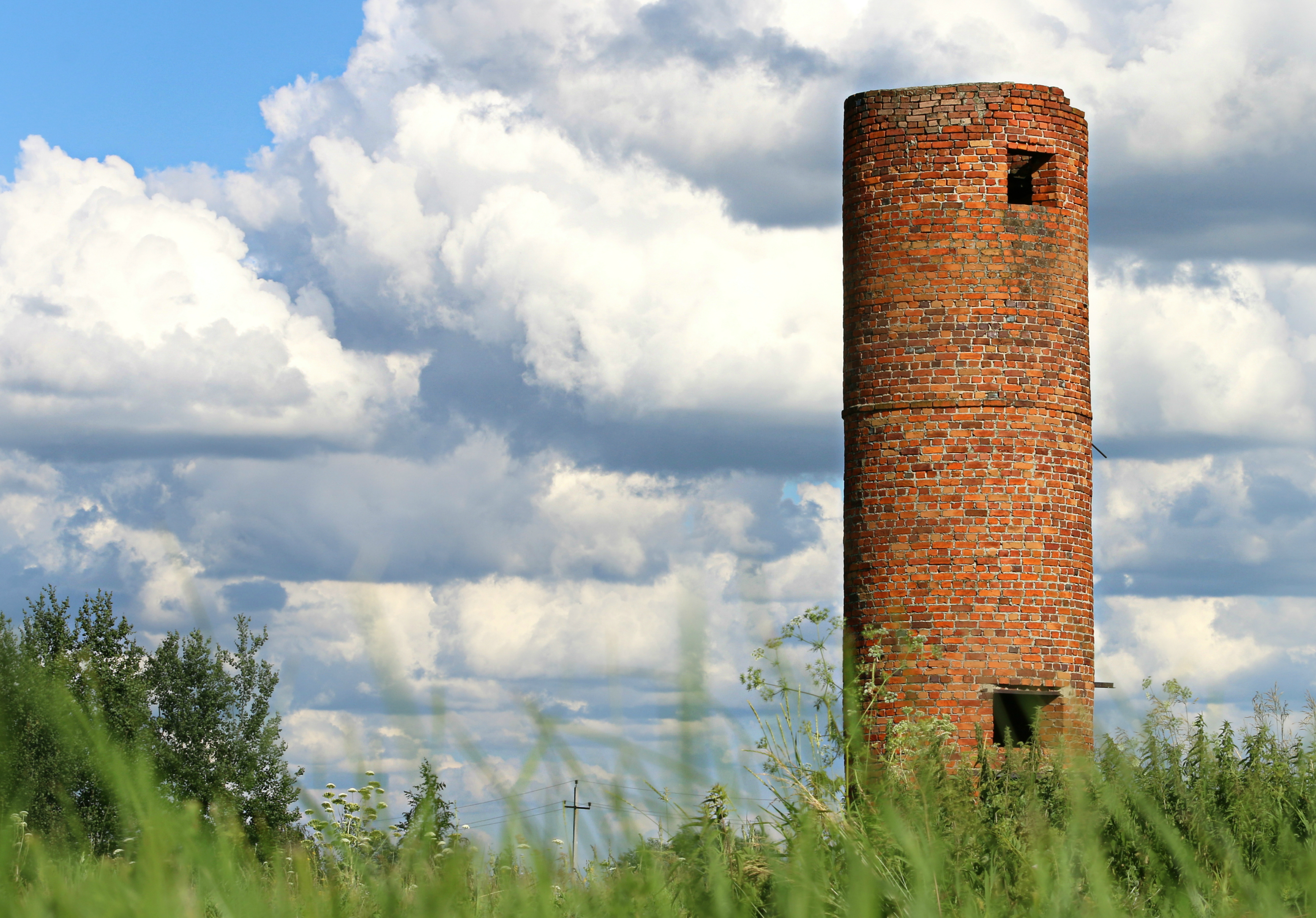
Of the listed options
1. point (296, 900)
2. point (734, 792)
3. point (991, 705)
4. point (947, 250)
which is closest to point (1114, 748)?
point (734, 792)

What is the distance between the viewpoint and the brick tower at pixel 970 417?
1094 cm

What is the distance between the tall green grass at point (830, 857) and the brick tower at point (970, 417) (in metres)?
3.07

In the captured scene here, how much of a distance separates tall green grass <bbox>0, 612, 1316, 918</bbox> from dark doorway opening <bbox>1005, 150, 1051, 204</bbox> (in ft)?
18.9

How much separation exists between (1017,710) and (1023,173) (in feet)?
15.8

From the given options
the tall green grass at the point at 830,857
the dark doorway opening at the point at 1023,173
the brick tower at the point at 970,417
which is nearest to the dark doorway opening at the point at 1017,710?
the brick tower at the point at 970,417

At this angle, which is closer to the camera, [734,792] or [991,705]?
[734,792]

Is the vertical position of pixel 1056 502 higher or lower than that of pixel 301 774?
higher

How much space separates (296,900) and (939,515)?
27.8ft

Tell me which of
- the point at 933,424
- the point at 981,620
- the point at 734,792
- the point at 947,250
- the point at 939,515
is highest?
the point at 947,250

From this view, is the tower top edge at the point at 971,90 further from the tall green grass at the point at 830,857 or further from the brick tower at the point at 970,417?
the tall green grass at the point at 830,857

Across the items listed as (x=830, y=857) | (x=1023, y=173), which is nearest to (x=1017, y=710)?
(x=1023, y=173)

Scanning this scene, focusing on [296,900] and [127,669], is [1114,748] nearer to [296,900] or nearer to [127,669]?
[296,900]

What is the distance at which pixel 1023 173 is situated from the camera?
1188 cm

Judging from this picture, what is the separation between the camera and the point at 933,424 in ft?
36.6
